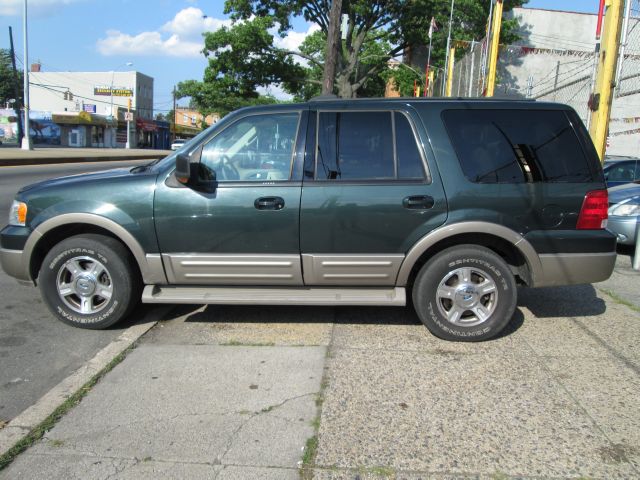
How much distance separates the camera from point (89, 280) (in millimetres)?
4363

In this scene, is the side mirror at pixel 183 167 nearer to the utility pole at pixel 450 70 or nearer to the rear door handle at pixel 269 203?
the rear door handle at pixel 269 203

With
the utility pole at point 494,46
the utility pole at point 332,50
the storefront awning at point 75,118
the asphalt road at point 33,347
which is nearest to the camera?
the asphalt road at point 33,347

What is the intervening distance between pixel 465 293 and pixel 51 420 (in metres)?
2.98

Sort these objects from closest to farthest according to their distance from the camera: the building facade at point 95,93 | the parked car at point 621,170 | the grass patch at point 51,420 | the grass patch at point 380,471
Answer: the grass patch at point 380,471
the grass patch at point 51,420
the parked car at point 621,170
the building facade at point 95,93

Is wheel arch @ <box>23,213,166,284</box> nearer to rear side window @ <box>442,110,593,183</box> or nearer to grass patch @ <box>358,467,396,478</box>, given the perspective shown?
Result: grass patch @ <box>358,467,396,478</box>

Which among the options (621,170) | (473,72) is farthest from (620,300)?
(473,72)

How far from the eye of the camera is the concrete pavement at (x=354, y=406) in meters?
2.67

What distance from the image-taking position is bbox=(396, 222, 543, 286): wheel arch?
162 inches

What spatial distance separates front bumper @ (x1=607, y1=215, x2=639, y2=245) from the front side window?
17.8ft

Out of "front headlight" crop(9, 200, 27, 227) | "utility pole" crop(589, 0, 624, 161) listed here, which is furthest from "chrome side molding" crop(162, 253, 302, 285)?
"utility pole" crop(589, 0, 624, 161)

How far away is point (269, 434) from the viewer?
2.93m

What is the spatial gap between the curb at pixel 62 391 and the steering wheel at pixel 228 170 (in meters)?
1.49

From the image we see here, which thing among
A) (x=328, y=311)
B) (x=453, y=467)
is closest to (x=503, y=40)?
(x=328, y=311)

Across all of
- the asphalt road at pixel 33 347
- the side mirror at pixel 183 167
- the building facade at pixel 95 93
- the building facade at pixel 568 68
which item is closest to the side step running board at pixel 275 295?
the asphalt road at pixel 33 347
